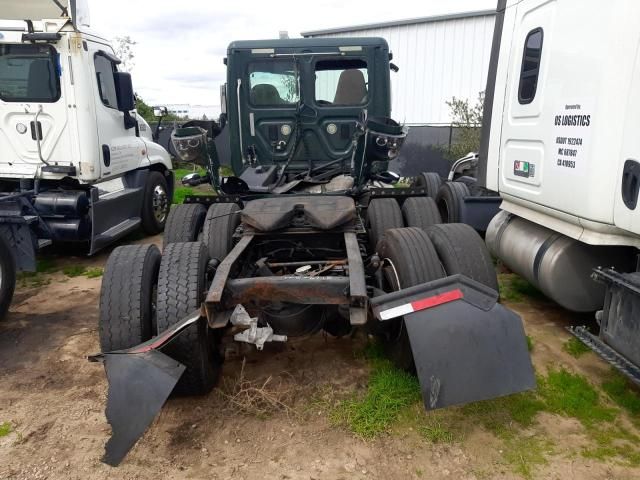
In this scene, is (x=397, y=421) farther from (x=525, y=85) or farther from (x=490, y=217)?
(x=490, y=217)

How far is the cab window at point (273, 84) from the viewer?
6125 millimetres

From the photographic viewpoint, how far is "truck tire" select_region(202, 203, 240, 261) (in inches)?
175

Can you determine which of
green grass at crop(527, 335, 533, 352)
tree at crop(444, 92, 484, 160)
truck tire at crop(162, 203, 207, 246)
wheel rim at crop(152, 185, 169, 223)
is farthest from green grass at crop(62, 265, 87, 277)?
tree at crop(444, 92, 484, 160)

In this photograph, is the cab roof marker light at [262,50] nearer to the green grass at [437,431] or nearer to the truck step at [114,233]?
the truck step at [114,233]

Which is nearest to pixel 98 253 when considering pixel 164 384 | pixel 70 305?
pixel 70 305

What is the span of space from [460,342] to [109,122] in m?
5.71

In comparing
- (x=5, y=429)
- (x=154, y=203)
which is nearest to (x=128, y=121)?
(x=154, y=203)

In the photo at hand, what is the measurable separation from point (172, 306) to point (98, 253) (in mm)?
4876

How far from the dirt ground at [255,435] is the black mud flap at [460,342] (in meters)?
0.42

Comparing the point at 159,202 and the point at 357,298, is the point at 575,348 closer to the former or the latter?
the point at 357,298

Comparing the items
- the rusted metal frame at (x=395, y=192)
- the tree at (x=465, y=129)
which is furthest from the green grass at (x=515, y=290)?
the tree at (x=465, y=129)

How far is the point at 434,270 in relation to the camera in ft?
10.5

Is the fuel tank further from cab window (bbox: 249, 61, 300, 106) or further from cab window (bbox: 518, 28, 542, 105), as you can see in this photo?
cab window (bbox: 249, 61, 300, 106)

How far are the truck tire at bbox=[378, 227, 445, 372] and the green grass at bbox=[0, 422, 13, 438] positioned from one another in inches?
93.4
